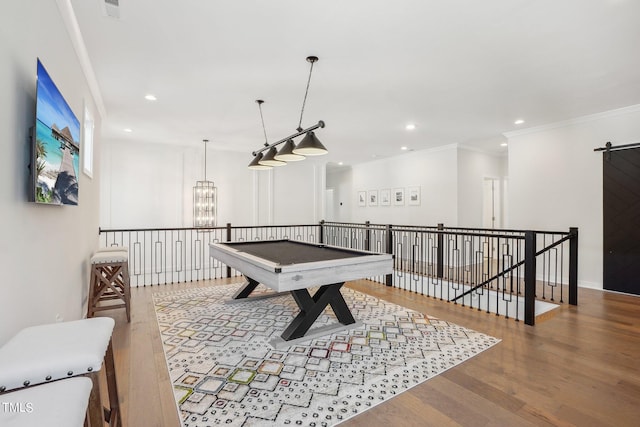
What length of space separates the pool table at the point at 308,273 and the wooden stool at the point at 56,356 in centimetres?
143

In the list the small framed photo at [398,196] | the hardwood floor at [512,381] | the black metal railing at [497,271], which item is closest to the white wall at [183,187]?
the black metal railing at [497,271]

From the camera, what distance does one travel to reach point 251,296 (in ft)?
14.7

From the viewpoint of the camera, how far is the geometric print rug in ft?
6.46

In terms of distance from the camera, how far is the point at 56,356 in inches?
43.8

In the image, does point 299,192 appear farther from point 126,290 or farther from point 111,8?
point 111,8

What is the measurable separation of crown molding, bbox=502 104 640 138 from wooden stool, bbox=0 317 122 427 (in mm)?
6585

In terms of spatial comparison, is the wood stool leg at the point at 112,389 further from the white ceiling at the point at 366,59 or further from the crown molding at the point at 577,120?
the crown molding at the point at 577,120

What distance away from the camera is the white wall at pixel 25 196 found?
4.88 ft

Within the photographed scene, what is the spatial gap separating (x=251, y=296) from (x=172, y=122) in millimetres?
3317

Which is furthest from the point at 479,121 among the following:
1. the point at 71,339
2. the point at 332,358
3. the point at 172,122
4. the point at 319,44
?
the point at 71,339

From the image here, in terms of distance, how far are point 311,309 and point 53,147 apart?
237 centimetres

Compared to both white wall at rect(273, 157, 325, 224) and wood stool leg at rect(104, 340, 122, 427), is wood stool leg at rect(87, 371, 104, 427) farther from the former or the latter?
white wall at rect(273, 157, 325, 224)

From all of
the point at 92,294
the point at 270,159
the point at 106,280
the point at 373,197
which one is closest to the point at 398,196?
the point at 373,197

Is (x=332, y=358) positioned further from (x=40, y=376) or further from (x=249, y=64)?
(x=249, y=64)
